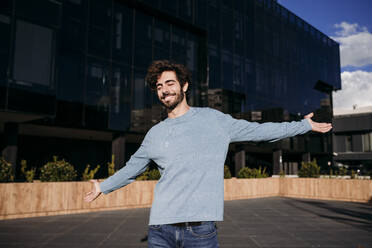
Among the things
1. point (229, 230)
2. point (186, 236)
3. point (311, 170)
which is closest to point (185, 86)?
point (186, 236)

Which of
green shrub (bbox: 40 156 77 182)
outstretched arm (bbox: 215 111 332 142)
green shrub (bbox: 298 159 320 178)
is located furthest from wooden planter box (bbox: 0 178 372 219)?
outstretched arm (bbox: 215 111 332 142)

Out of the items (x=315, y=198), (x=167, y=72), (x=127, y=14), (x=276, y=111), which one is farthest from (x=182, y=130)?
(x=276, y=111)

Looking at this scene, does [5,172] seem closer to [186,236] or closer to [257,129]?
[186,236]

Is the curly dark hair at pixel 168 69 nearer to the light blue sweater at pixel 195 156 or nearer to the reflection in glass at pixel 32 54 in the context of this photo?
the light blue sweater at pixel 195 156

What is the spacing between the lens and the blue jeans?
2.17m

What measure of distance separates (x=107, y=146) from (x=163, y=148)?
24.0 m

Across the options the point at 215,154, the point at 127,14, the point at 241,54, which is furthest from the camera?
the point at 241,54

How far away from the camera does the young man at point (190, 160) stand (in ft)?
7.21

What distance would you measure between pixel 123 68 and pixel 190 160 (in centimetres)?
1797

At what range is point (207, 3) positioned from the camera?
2516cm

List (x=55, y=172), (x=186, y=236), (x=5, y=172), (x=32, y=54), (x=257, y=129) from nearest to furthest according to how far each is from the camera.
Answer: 1. (x=186, y=236)
2. (x=257, y=129)
3. (x=5, y=172)
4. (x=55, y=172)
5. (x=32, y=54)

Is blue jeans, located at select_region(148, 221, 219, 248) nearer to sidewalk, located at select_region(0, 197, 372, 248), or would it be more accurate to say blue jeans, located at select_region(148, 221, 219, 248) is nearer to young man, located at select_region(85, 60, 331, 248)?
young man, located at select_region(85, 60, 331, 248)

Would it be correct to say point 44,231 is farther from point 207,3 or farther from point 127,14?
point 207,3

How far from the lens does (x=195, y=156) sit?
2.26 metres
